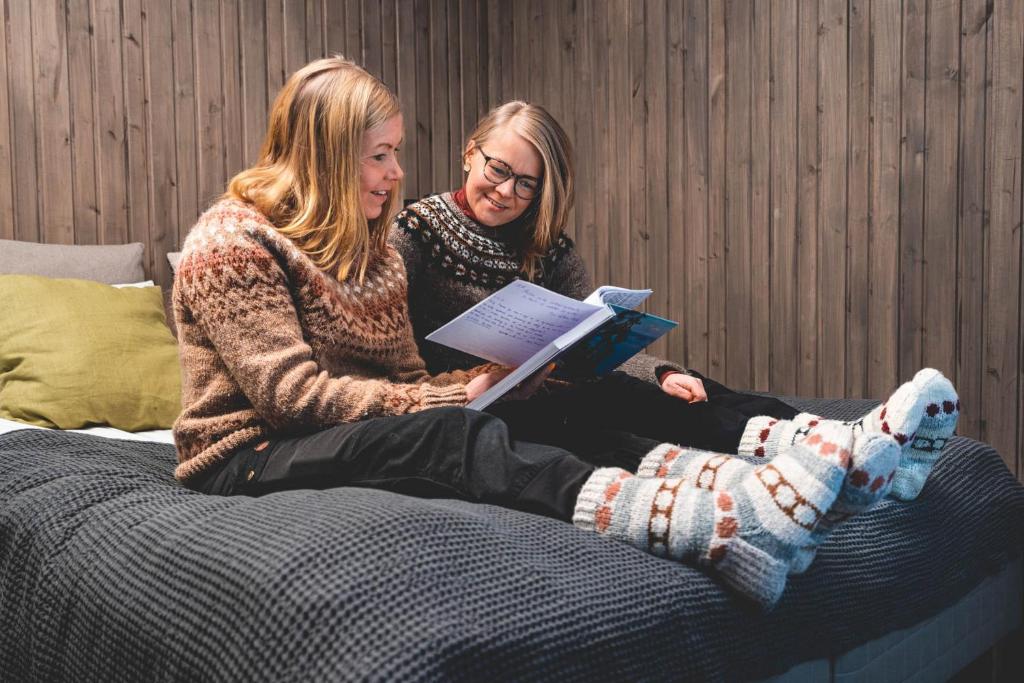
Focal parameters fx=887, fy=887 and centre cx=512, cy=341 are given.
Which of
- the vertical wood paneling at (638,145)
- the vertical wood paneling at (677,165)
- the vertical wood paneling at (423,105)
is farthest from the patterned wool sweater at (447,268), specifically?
the vertical wood paneling at (423,105)

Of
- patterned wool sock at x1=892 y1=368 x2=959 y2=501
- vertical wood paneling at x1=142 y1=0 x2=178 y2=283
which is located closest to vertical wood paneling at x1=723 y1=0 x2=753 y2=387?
patterned wool sock at x1=892 y1=368 x2=959 y2=501

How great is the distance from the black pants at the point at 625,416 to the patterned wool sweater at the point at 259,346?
0.57ft

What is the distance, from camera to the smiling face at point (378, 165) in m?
1.45

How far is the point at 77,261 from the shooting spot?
2.29 m

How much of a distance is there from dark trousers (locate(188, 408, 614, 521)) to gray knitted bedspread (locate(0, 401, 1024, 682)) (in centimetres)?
5

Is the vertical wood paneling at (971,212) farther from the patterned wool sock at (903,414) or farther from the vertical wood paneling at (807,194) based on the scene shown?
the patterned wool sock at (903,414)

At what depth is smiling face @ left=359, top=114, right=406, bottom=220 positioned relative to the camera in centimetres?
145

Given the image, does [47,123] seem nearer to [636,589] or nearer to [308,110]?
[308,110]

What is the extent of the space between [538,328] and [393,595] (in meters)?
0.64

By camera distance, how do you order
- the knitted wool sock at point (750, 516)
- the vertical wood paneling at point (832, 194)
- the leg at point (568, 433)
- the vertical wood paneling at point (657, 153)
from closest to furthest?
the knitted wool sock at point (750, 516) → the leg at point (568, 433) → the vertical wood paneling at point (832, 194) → the vertical wood paneling at point (657, 153)

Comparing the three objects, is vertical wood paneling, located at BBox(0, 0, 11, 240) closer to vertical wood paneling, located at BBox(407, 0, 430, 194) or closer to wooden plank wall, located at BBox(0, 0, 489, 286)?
wooden plank wall, located at BBox(0, 0, 489, 286)

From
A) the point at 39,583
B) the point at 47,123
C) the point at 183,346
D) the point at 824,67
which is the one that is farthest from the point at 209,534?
the point at 824,67

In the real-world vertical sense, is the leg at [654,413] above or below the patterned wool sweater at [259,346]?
below

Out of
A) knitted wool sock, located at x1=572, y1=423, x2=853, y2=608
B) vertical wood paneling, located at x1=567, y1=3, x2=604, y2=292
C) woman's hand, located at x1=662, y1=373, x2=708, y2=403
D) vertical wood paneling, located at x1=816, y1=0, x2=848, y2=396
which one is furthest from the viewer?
vertical wood paneling, located at x1=567, y1=3, x2=604, y2=292
